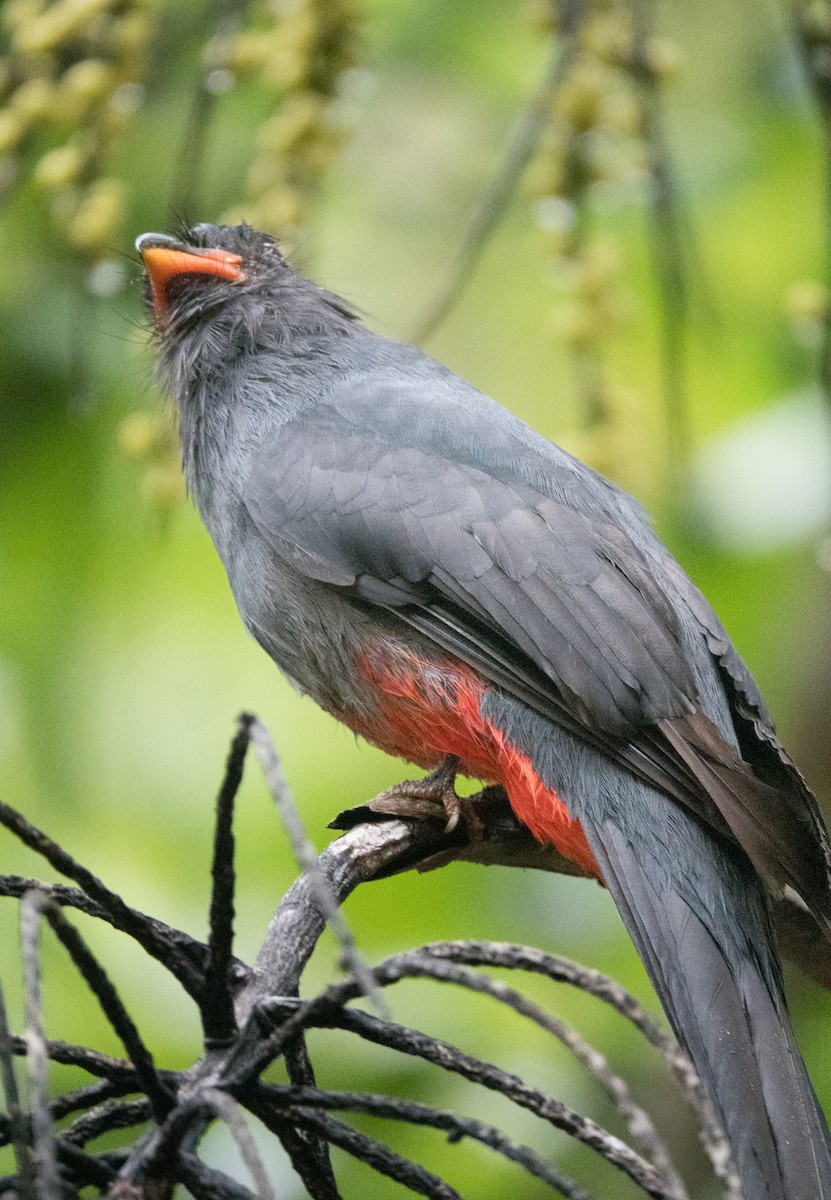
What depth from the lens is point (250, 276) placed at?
11.9 ft

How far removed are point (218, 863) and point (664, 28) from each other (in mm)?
4478

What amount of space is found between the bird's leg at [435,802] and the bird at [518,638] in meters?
0.01

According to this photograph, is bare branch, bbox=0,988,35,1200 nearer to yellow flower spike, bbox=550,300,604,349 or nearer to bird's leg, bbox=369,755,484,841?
bird's leg, bbox=369,755,484,841

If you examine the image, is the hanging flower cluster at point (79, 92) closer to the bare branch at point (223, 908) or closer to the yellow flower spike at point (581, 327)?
the yellow flower spike at point (581, 327)

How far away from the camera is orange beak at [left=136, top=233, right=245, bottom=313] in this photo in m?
3.48

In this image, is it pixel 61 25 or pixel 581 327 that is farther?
pixel 581 327

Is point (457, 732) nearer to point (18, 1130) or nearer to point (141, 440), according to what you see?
point (141, 440)

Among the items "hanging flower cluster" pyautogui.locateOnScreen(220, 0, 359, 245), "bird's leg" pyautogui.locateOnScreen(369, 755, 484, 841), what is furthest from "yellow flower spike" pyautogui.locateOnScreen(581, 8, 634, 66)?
"bird's leg" pyautogui.locateOnScreen(369, 755, 484, 841)

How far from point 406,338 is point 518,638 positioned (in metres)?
1.17

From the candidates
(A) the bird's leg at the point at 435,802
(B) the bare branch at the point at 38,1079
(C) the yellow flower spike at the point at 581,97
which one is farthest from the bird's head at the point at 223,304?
(B) the bare branch at the point at 38,1079

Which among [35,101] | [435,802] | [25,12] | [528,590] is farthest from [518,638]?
[25,12]

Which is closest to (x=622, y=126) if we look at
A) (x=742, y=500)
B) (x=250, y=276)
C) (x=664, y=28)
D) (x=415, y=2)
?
(x=250, y=276)

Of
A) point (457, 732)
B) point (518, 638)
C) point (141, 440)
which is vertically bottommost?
point (457, 732)

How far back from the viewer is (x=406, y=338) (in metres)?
3.66
